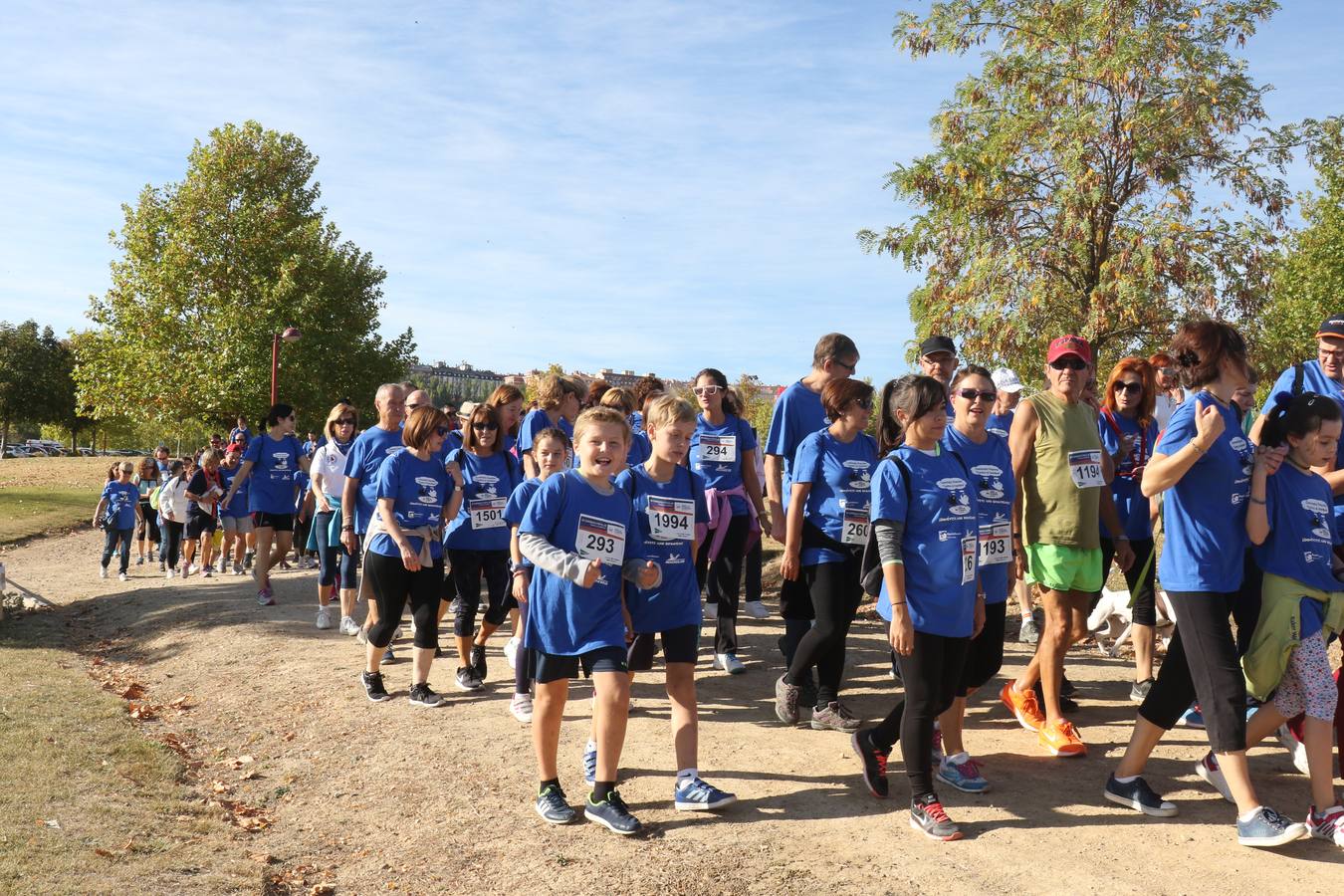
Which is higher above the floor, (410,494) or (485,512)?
(410,494)

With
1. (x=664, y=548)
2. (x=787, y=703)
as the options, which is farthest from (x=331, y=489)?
(x=664, y=548)

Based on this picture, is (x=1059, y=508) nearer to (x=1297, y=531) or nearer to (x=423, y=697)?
(x=1297, y=531)

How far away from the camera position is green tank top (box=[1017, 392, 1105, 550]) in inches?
222

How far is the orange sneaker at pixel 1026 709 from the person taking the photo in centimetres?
601

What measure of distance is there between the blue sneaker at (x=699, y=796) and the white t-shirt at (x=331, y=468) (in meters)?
6.18

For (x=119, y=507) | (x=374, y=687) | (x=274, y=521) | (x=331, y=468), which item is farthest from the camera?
(x=119, y=507)

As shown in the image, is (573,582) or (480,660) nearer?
(573,582)

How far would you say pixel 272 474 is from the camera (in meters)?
12.1

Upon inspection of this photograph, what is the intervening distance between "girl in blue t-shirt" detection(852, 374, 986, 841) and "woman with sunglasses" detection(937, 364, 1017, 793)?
0.42 meters

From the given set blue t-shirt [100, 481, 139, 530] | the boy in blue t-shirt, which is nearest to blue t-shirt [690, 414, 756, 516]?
the boy in blue t-shirt

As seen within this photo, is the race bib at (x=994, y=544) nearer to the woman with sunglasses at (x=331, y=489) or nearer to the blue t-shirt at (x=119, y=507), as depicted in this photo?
the woman with sunglasses at (x=331, y=489)

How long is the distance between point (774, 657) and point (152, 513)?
46.8 feet

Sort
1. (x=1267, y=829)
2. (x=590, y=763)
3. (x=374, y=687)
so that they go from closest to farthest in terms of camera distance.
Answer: (x=1267, y=829) < (x=590, y=763) < (x=374, y=687)

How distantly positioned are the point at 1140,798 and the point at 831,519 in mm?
2007
